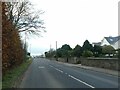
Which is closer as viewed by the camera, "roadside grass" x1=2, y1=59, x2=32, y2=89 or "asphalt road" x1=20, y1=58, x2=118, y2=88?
"roadside grass" x1=2, y1=59, x2=32, y2=89

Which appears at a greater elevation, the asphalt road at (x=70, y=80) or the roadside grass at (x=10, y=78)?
the roadside grass at (x=10, y=78)

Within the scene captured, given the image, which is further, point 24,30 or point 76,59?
point 76,59

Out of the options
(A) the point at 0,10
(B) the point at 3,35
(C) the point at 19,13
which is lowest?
(B) the point at 3,35

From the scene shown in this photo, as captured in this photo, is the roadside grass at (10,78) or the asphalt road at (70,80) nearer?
the roadside grass at (10,78)

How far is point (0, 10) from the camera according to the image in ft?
61.2

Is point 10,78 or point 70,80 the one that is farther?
point 70,80

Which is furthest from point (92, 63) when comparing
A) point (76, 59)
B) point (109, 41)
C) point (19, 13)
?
point (109, 41)

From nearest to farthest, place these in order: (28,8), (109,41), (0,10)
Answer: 1. (0,10)
2. (28,8)
3. (109,41)

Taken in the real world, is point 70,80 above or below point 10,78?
below

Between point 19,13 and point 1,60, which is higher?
point 19,13

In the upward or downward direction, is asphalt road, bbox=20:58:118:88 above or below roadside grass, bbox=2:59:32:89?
below

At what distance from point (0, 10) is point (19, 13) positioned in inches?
1269

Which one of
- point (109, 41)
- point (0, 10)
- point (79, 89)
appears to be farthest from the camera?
point (109, 41)

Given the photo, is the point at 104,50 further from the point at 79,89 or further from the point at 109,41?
the point at 79,89
